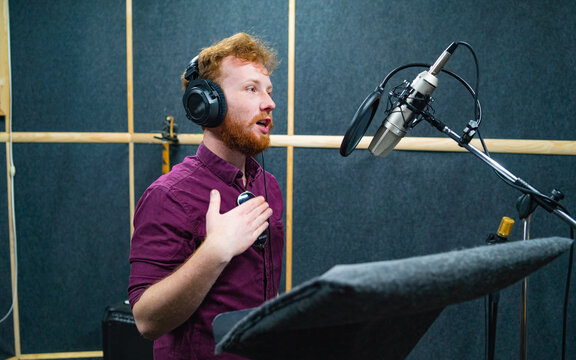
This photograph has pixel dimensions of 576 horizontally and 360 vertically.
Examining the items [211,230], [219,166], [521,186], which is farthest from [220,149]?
[521,186]

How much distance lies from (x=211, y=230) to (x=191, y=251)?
15 cm

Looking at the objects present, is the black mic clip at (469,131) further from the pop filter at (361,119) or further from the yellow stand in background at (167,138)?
the yellow stand in background at (167,138)

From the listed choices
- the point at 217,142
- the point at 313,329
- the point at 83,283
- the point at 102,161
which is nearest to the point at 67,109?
the point at 102,161

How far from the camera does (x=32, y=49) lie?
180 cm

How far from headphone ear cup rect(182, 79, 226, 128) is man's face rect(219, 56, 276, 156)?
0.04 m

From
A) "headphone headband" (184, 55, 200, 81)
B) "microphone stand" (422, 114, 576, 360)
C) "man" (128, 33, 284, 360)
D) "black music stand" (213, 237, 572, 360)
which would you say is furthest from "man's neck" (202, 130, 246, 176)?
"black music stand" (213, 237, 572, 360)

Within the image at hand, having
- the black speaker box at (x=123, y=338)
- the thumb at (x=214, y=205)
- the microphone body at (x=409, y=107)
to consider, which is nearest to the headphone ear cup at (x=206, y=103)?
the thumb at (x=214, y=205)

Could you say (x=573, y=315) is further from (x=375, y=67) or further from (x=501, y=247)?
(x=501, y=247)

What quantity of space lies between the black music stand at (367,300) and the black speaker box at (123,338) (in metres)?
1.53

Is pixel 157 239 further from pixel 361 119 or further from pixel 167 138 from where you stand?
pixel 167 138

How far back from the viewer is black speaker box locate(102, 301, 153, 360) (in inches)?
61.8

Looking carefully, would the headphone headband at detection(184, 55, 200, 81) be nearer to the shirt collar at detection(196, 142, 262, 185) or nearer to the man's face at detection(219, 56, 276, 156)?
the man's face at detection(219, 56, 276, 156)

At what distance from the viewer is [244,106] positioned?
0.94m

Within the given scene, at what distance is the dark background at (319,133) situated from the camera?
1.49 m
